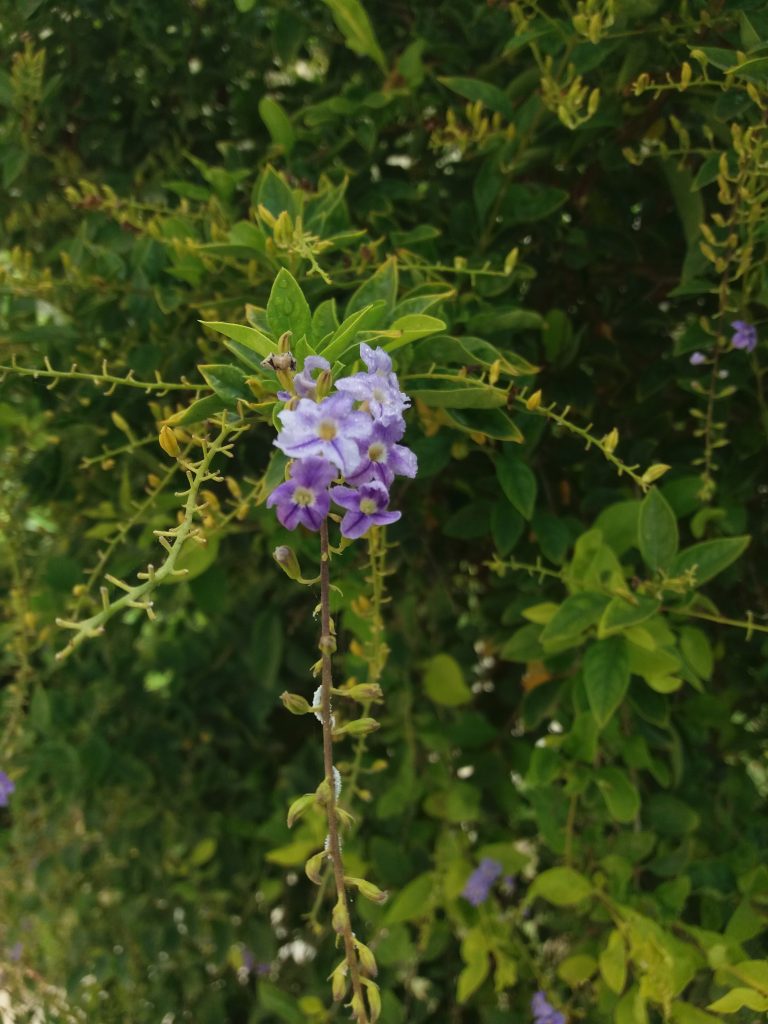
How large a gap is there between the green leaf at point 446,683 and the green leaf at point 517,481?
0.27m

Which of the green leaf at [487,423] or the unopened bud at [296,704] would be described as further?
the green leaf at [487,423]

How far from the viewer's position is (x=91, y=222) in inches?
36.7

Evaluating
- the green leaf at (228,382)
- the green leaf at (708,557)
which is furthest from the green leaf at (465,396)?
the green leaf at (708,557)

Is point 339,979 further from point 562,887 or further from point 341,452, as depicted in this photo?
point 562,887

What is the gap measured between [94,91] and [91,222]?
17cm

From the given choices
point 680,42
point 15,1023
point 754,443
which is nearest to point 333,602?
point 754,443

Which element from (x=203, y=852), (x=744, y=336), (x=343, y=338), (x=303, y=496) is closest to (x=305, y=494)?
(x=303, y=496)

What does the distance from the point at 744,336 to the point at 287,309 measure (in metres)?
0.40

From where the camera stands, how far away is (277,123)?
84 centimetres

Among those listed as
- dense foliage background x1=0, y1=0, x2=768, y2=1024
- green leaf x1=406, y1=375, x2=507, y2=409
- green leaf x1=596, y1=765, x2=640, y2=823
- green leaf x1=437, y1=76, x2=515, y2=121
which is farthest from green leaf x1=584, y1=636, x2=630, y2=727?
green leaf x1=437, y1=76, x2=515, y2=121

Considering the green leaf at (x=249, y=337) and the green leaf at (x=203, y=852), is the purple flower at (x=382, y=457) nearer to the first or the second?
the green leaf at (x=249, y=337)

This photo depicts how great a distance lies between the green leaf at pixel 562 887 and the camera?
2.74 feet

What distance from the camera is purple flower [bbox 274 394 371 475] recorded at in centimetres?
45

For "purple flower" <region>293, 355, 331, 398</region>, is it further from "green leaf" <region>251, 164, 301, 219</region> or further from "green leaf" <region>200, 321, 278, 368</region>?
"green leaf" <region>251, 164, 301, 219</region>
